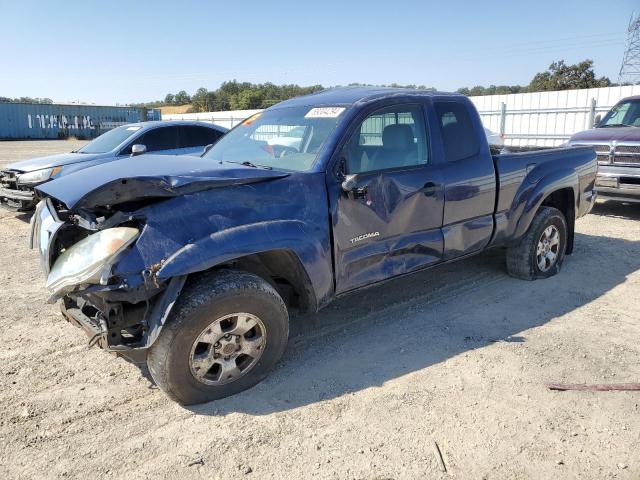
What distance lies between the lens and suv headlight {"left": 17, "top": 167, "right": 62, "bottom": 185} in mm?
8101

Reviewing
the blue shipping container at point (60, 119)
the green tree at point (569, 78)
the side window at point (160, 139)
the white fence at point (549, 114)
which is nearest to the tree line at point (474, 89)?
the green tree at point (569, 78)

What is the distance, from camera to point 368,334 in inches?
167

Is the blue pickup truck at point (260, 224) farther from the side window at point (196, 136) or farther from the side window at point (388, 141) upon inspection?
the side window at point (196, 136)

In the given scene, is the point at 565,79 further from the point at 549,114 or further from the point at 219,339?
the point at 219,339

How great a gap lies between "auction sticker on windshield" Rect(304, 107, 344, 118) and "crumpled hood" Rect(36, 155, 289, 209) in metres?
0.76

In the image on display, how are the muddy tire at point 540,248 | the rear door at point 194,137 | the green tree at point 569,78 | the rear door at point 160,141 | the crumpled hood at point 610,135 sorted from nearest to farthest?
the muddy tire at point 540,248 → the crumpled hood at point 610,135 → the rear door at point 160,141 → the rear door at point 194,137 → the green tree at point 569,78

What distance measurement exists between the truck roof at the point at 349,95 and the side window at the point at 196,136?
5088mm

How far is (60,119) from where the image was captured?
1597 inches

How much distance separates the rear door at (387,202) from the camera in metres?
3.71

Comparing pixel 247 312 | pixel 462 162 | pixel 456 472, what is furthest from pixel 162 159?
pixel 456 472

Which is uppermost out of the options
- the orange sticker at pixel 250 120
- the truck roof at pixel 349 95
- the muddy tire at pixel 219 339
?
the truck roof at pixel 349 95

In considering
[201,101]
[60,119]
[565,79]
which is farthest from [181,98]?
[565,79]

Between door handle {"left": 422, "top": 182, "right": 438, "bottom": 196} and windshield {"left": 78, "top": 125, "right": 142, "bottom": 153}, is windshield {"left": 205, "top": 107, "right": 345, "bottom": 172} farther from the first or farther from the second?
windshield {"left": 78, "top": 125, "right": 142, "bottom": 153}

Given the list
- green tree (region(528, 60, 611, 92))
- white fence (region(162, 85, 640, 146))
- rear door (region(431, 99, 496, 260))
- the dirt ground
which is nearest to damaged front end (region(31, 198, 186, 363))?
the dirt ground
